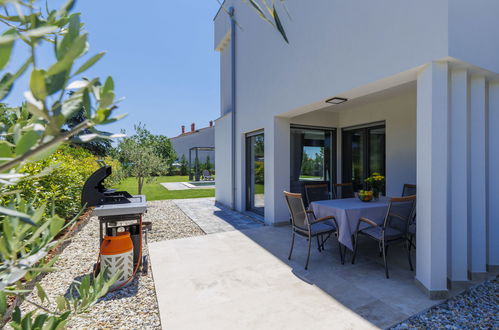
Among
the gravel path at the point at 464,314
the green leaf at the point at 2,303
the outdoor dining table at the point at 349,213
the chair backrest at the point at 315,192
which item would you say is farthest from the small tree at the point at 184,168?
the green leaf at the point at 2,303

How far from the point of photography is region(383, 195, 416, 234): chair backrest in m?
3.77

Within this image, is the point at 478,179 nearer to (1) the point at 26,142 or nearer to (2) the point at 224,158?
(1) the point at 26,142

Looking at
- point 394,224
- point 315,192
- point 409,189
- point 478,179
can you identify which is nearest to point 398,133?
point 409,189

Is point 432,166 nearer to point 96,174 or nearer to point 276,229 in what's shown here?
point 276,229

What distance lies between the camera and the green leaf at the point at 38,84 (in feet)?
1.27

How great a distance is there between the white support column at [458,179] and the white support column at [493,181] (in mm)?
829

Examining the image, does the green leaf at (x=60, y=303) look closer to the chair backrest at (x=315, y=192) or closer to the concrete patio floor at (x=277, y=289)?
the concrete patio floor at (x=277, y=289)

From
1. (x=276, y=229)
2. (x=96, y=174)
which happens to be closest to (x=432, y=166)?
(x=276, y=229)

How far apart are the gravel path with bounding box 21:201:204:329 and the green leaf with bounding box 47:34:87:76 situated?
3.71 ft

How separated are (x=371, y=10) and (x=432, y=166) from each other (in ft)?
8.23

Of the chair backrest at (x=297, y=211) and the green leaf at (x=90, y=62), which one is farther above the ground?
the green leaf at (x=90, y=62)

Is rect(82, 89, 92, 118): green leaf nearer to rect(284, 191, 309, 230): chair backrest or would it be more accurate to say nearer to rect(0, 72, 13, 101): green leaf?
rect(0, 72, 13, 101): green leaf

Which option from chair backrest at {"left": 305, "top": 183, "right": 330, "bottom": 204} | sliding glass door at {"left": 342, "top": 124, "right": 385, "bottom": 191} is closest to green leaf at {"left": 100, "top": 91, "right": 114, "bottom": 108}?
chair backrest at {"left": 305, "top": 183, "right": 330, "bottom": 204}

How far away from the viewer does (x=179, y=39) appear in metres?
7.65
